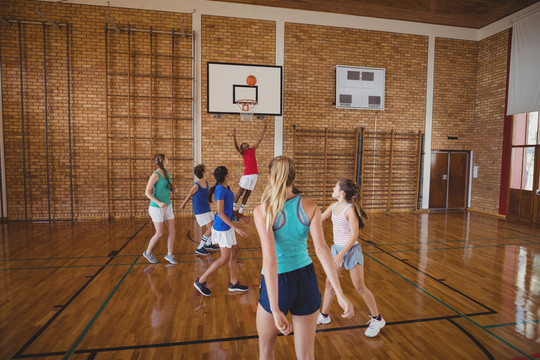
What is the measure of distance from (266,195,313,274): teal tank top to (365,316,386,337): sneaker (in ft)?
5.77

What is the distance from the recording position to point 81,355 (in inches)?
105

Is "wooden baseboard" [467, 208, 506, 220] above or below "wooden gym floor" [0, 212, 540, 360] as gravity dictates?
above

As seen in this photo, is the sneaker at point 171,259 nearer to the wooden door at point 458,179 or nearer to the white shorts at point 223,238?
the white shorts at point 223,238

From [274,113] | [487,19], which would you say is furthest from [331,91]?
[487,19]

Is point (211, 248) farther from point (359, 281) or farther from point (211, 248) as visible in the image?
point (359, 281)

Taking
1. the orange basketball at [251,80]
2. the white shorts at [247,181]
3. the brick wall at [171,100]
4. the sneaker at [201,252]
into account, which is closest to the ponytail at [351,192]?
the sneaker at [201,252]

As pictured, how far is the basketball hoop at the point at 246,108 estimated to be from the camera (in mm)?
8289

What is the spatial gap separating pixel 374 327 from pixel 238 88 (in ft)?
23.6

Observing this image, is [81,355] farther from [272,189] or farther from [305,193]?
[305,193]

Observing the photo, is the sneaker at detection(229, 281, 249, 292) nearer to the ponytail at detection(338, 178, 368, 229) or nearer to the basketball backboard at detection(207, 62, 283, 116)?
the ponytail at detection(338, 178, 368, 229)

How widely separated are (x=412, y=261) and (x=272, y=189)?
4.46m

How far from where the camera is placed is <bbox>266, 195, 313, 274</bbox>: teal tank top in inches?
67.2

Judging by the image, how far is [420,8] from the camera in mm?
8773

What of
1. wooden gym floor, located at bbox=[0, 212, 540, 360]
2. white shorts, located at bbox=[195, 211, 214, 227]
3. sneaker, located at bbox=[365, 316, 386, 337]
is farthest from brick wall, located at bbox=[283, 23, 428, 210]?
sneaker, located at bbox=[365, 316, 386, 337]
